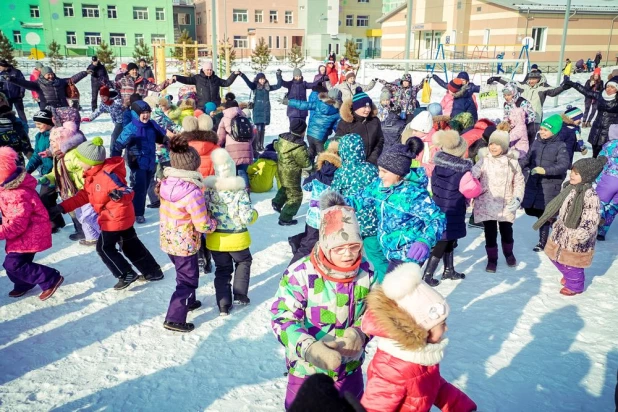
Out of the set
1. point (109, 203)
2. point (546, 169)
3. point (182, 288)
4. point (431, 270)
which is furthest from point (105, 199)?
point (546, 169)

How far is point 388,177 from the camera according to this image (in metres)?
3.82

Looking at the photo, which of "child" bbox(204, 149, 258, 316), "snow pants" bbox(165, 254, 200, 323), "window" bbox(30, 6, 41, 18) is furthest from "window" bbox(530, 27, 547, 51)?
"window" bbox(30, 6, 41, 18)

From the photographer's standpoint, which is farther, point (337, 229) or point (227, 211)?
point (227, 211)

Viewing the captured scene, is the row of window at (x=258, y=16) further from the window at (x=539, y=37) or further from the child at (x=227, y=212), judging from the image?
the child at (x=227, y=212)

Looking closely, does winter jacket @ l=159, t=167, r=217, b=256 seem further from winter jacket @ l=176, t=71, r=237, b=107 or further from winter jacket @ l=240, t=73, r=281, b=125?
winter jacket @ l=240, t=73, r=281, b=125

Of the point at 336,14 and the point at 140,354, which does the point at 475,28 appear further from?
the point at 140,354

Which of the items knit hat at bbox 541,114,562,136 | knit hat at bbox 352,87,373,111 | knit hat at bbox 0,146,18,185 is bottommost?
knit hat at bbox 0,146,18,185

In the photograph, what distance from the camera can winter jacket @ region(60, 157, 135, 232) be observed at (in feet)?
15.6

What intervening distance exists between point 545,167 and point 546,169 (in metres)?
0.05

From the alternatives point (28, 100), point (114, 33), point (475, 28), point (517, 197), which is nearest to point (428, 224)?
point (517, 197)

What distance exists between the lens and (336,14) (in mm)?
59000

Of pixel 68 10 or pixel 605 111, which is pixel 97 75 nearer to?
pixel 605 111

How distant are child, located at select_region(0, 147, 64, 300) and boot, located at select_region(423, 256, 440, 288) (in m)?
3.99

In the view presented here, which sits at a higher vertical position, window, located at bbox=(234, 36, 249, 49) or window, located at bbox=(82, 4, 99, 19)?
window, located at bbox=(82, 4, 99, 19)
